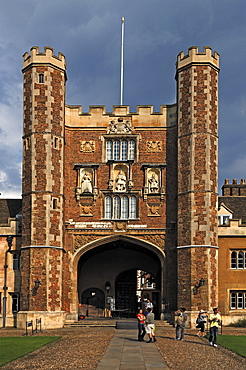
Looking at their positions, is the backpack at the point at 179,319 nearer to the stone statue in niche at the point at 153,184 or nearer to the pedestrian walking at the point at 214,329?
the pedestrian walking at the point at 214,329

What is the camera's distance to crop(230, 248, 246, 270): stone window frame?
117ft

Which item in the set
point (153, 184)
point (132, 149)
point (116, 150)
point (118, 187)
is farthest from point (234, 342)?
point (116, 150)

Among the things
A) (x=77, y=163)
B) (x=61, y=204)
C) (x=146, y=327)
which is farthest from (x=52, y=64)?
(x=146, y=327)

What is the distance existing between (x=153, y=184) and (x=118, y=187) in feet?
7.20

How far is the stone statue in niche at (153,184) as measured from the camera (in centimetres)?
3653

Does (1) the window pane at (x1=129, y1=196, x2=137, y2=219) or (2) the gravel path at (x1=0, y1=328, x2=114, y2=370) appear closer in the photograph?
(2) the gravel path at (x1=0, y1=328, x2=114, y2=370)

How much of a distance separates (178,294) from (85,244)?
652 centimetres

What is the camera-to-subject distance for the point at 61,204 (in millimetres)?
35094

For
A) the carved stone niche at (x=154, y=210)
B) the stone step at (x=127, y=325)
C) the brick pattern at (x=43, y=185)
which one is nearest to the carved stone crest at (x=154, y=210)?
the carved stone niche at (x=154, y=210)

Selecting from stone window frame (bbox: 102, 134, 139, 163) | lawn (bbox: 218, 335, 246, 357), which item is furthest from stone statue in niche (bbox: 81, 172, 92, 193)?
lawn (bbox: 218, 335, 246, 357)

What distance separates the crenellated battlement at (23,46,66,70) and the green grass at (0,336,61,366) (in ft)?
56.1

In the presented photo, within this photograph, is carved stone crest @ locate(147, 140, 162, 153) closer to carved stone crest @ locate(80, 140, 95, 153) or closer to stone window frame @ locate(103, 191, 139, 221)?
stone window frame @ locate(103, 191, 139, 221)

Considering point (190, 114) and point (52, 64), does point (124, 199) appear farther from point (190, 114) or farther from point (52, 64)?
point (52, 64)

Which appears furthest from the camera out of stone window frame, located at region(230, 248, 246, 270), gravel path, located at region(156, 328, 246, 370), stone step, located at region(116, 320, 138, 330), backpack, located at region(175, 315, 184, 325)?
stone window frame, located at region(230, 248, 246, 270)
